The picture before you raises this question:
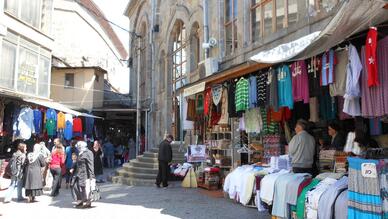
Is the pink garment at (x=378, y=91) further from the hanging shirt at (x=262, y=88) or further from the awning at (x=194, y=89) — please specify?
the awning at (x=194, y=89)

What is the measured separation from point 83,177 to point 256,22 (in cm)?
732

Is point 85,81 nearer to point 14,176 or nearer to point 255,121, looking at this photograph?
point 14,176

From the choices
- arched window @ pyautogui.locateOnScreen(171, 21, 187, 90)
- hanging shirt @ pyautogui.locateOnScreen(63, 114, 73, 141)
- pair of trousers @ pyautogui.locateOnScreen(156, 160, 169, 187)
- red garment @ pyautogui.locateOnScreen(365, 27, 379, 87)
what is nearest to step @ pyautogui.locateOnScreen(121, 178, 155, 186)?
pair of trousers @ pyautogui.locateOnScreen(156, 160, 169, 187)

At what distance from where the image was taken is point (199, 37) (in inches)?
679

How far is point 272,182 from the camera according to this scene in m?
7.19

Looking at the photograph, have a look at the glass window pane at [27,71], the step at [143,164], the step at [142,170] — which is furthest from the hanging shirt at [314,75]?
the glass window pane at [27,71]

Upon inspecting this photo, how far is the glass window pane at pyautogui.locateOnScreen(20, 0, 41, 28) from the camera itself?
17781 mm

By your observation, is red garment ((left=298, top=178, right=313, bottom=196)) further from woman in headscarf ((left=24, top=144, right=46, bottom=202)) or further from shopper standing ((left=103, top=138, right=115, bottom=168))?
shopper standing ((left=103, top=138, right=115, bottom=168))

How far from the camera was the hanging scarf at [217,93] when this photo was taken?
10646 millimetres

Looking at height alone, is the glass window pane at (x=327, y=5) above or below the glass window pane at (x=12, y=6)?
below

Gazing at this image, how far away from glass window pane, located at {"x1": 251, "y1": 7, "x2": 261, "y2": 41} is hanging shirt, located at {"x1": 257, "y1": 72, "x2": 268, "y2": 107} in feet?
15.7

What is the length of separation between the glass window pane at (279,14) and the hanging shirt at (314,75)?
5.05m

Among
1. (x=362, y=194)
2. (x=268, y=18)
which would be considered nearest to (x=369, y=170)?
(x=362, y=194)

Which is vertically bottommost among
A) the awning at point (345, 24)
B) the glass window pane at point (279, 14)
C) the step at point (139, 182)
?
the step at point (139, 182)
